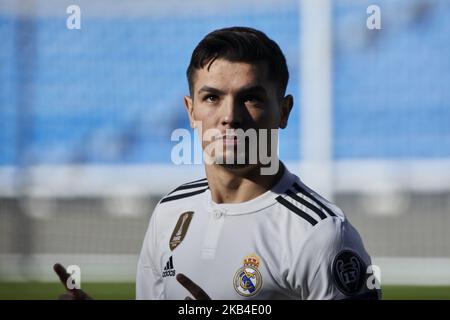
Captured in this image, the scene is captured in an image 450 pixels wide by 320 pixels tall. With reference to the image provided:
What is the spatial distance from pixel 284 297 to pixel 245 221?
246 mm

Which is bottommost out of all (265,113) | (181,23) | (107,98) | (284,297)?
(284,297)

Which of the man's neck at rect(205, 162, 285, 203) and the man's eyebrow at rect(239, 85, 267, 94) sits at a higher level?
the man's eyebrow at rect(239, 85, 267, 94)

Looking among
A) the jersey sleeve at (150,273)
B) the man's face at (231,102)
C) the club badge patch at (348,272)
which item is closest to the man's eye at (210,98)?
the man's face at (231,102)

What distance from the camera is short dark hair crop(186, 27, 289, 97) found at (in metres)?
1.76

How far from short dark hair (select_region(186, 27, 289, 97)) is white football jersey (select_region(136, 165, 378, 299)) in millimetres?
318

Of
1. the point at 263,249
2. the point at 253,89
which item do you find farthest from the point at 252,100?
the point at 263,249

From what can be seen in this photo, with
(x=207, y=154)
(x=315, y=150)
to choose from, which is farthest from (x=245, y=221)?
(x=315, y=150)

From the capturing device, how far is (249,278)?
1.66 metres

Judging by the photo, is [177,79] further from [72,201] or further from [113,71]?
[72,201]

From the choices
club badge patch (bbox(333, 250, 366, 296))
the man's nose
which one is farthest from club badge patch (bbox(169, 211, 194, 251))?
club badge patch (bbox(333, 250, 366, 296))

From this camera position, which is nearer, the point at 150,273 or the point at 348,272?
the point at 348,272

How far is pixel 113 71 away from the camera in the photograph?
351 centimetres

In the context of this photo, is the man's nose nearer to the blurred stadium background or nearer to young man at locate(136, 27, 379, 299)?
young man at locate(136, 27, 379, 299)

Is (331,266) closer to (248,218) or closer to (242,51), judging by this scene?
(248,218)
